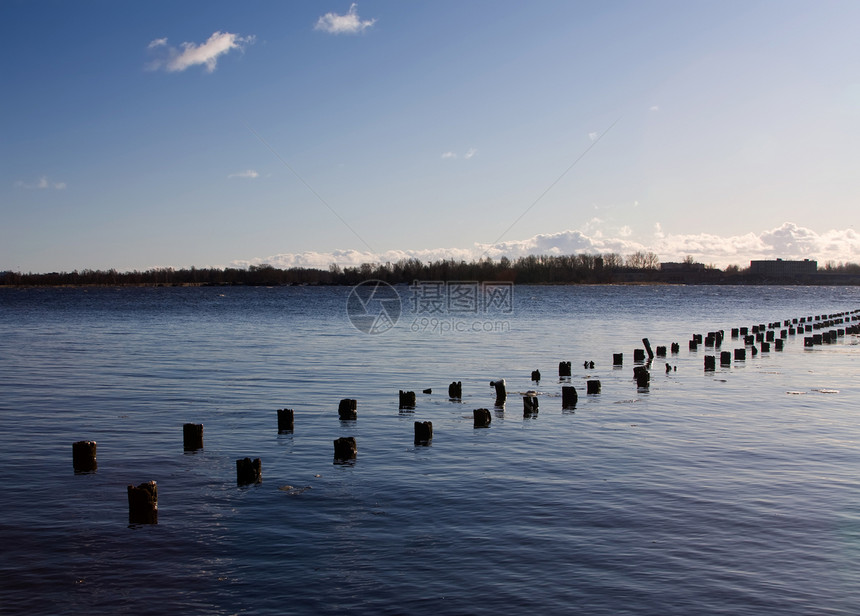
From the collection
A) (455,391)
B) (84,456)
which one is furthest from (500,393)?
(84,456)

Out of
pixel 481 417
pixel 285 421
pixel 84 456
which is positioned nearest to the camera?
pixel 84 456

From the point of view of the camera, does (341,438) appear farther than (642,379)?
No

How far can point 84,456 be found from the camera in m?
14.8

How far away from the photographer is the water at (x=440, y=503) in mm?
9516

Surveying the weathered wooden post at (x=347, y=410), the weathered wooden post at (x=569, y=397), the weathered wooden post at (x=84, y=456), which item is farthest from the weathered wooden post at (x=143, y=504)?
the weathered wooden post at (x=569, y=397)

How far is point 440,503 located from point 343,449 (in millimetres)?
3329

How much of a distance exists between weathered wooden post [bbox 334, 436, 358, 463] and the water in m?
0.27

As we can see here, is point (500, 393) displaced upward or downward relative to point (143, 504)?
upward

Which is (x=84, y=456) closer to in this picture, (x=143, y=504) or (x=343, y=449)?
(x=143, y=504)

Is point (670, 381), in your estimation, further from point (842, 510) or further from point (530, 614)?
point (530, 614)

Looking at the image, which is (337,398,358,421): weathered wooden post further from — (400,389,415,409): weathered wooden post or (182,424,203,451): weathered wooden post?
(182,424,203,451): weathered wooden post

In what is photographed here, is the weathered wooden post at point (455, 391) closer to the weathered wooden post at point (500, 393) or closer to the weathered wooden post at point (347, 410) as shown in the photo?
the weathered wooden post at point (500, 393)

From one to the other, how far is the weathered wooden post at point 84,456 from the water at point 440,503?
19.7 inches

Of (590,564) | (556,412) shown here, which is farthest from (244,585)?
(556,412)
